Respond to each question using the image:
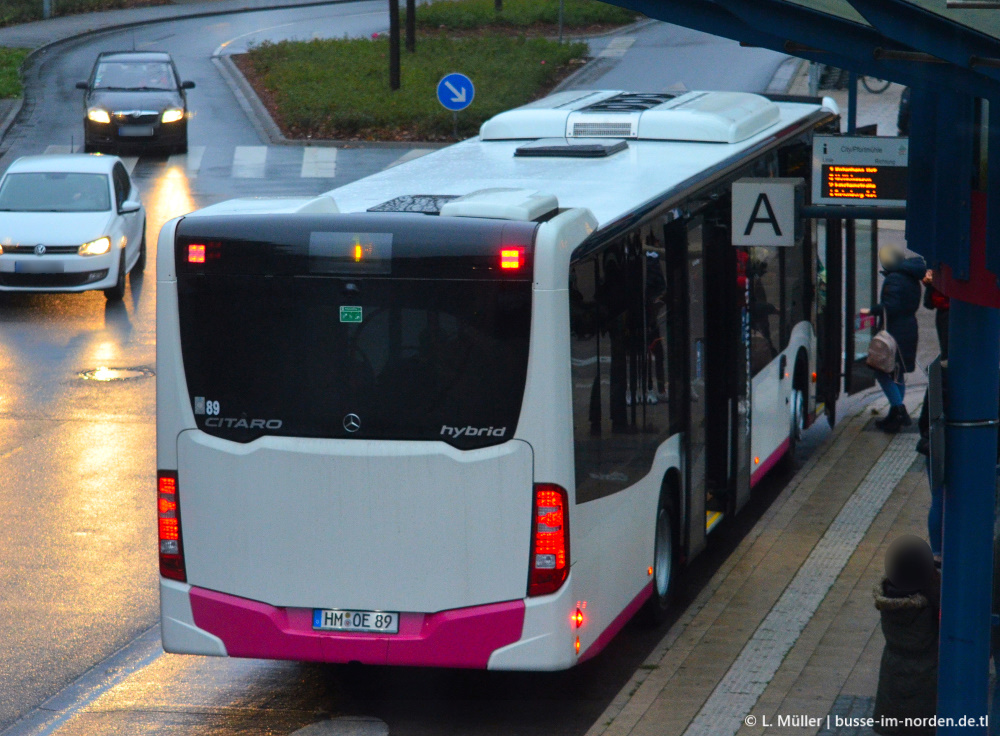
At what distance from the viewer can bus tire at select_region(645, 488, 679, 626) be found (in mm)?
9172

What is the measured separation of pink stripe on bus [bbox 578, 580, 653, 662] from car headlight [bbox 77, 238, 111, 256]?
12.1m

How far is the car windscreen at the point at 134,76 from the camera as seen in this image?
31.5 m

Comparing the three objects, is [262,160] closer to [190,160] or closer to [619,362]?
[190,160]

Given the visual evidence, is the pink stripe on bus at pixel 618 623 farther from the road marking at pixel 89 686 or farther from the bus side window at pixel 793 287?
the bus side window at pixel 793 287

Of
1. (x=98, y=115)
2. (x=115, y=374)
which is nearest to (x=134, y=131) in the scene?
(x=98, y=115)

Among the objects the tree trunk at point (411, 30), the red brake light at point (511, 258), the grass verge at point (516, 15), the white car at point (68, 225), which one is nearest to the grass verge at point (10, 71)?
the tree trunk at point (411, 30)

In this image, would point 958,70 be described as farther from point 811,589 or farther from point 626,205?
point 811,589

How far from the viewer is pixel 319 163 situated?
99.2 feet

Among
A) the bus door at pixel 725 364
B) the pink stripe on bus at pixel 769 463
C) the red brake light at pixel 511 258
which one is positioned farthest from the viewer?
the pink stripe on bus at pixel 769 463

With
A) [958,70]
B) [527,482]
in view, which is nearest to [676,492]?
[527,482]

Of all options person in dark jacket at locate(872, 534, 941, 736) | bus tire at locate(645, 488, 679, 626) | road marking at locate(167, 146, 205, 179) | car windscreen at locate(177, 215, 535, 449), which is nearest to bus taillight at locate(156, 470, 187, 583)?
car windscreen at locate(177, 215, 535, 449)

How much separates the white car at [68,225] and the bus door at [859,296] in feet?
30.4

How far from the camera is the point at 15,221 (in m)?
19.4

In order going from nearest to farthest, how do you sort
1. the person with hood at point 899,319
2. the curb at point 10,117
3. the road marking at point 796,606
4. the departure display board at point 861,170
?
the road marking at point 796,606
the departure display board at point 861,170
the person with hood at point 899,319
the curb at point 10,117
